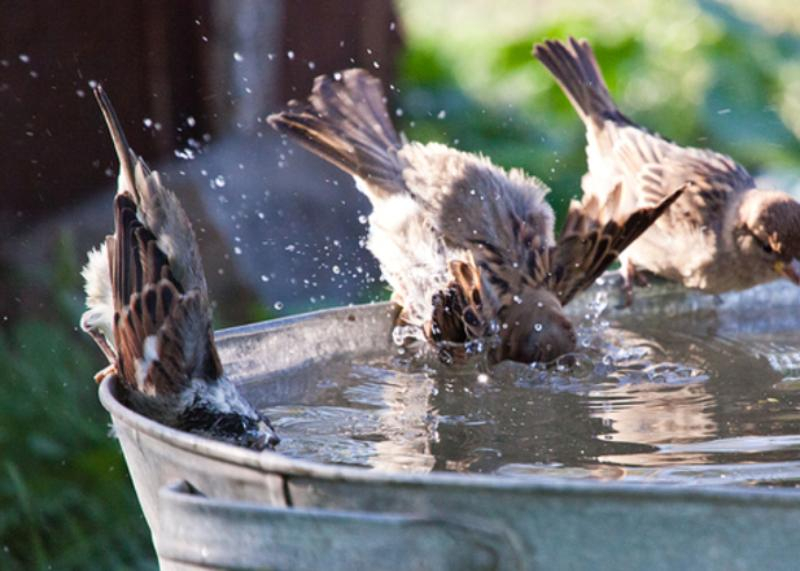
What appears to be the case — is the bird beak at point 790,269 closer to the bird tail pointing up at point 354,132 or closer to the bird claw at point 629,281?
the bird claw at point 629,281

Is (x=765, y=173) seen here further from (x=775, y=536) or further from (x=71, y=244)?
(x=775, y=536)

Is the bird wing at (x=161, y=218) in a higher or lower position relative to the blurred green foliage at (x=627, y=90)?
lower

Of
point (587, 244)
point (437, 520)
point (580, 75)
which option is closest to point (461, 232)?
point (587, 244)

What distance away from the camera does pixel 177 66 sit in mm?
5270

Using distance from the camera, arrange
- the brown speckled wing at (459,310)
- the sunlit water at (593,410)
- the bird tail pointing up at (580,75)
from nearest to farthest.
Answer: the sunlit water at (593,410), the brown speckled wing at (459,310), the bird tail pointing up at (580,75)

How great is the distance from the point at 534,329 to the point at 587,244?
26 centimetres

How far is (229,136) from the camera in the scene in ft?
18.0

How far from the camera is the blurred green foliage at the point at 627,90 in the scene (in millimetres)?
6102

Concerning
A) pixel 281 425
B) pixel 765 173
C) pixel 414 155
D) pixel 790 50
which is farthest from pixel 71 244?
pixel 790 50

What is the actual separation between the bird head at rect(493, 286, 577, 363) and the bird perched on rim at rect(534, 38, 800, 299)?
32 cm

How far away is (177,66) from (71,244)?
978mm

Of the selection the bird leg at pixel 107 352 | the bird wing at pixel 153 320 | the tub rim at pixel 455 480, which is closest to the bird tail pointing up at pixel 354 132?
the bird leg at pixel 107 352

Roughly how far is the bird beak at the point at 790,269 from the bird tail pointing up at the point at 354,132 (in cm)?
114

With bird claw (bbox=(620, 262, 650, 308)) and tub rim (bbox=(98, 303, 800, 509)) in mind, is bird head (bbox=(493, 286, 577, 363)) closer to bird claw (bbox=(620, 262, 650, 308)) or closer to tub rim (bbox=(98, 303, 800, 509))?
bird claw (bbox=(620, 262, 650, 308))
